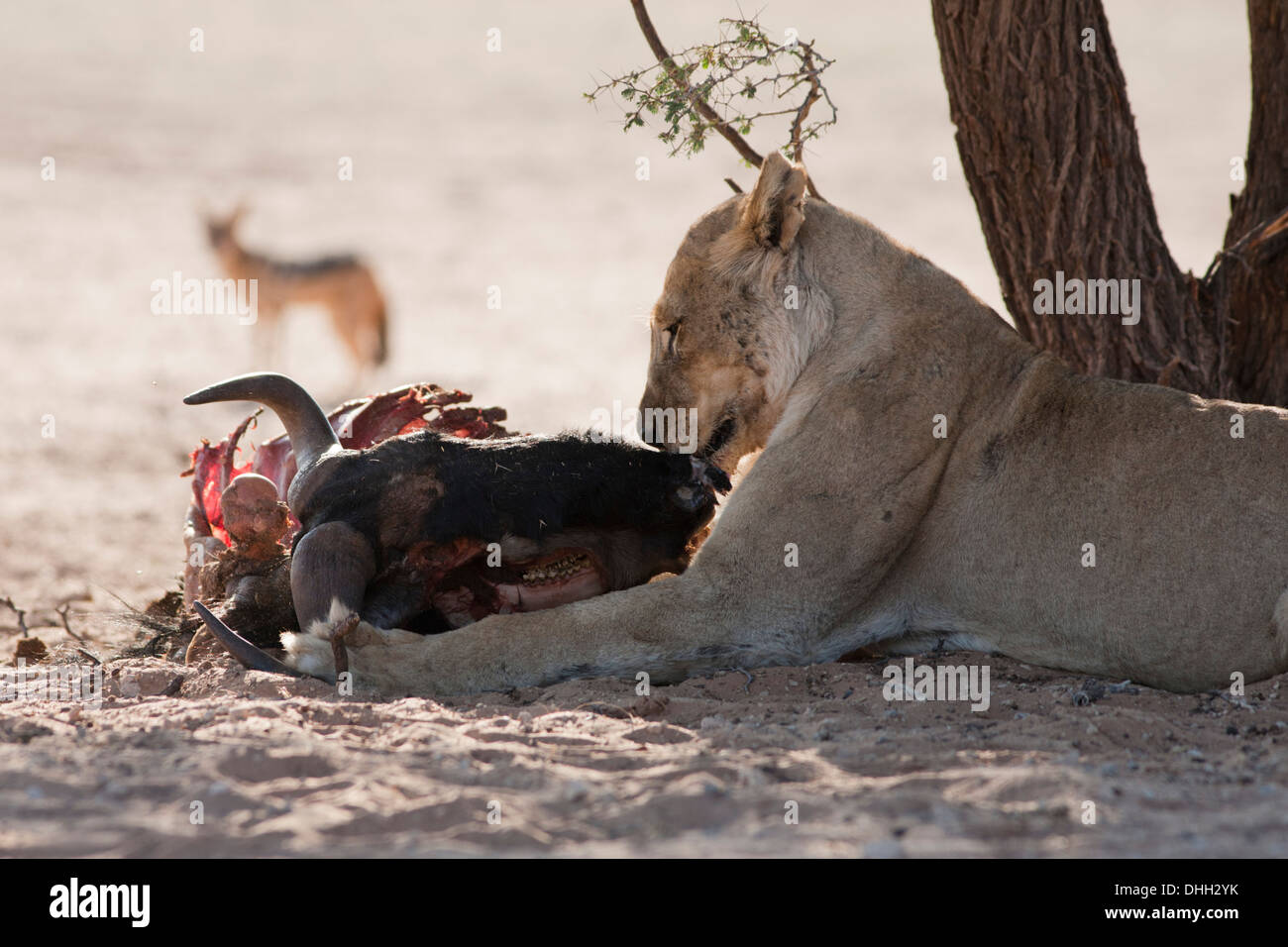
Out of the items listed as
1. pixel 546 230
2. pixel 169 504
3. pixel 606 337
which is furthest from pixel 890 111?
pixel 169 504

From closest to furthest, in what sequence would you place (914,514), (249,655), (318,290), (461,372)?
(249,655) < (914,514) < (461,372) < (318,290)

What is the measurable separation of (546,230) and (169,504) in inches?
390

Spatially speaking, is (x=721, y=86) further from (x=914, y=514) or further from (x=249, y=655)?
(x=249, y=655)

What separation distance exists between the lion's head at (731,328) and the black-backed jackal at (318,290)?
8726mm

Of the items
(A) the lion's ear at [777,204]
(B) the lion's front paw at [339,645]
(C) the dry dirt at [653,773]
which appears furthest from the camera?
(A) the lion's ear at [777,204]

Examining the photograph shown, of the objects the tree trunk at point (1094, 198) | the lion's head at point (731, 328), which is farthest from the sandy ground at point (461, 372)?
the tree trunk at point (1094, 198)

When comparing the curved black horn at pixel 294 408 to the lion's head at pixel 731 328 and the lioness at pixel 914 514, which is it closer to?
the lioness at pixel 914 514

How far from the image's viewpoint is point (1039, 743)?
3.62m

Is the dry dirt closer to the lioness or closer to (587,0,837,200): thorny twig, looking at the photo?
the lioness

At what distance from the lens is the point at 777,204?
4.78 metres

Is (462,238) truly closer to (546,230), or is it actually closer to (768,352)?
(546,230)

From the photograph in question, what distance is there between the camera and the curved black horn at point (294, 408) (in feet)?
15.5

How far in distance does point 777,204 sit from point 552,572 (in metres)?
1.42

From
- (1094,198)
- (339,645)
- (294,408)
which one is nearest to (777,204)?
(294,408)
